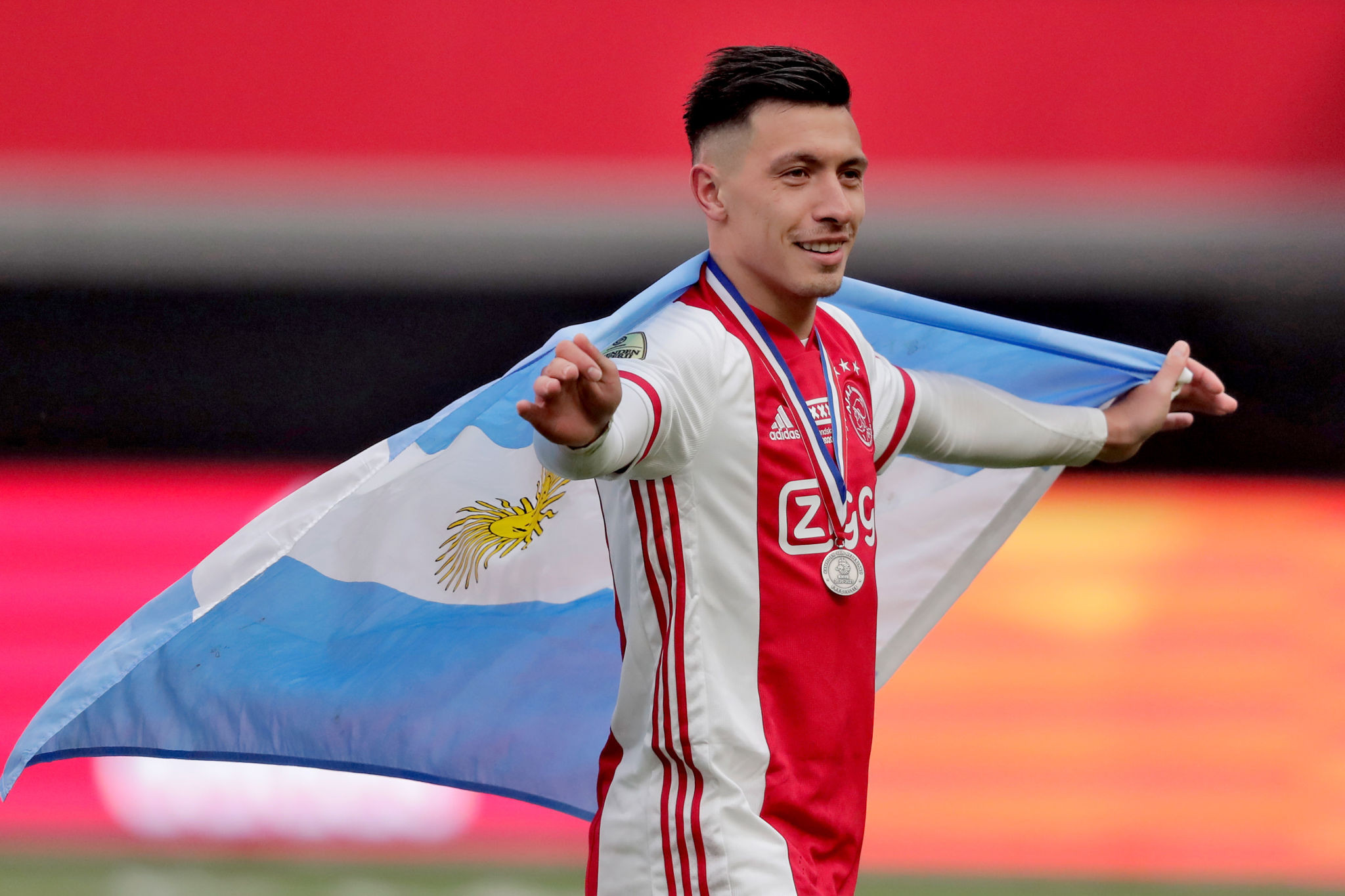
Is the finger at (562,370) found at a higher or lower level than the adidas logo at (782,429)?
lower

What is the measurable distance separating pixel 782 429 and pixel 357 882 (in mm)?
2737

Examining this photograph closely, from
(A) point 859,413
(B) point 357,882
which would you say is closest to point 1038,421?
(A) point 859,413

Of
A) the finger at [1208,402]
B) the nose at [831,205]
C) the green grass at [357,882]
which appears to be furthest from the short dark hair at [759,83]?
the green grass at [357,882]

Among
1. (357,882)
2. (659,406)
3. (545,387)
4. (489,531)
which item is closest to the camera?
(545,387)

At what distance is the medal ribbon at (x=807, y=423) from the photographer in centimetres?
171

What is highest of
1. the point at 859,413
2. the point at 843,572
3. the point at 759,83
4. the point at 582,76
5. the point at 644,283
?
the point at 582,76

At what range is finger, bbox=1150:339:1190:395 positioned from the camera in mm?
2219

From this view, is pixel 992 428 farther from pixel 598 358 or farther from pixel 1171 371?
pixel 598 358

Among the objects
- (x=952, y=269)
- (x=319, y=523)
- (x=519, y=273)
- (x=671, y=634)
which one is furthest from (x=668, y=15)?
(x=671, y=634)

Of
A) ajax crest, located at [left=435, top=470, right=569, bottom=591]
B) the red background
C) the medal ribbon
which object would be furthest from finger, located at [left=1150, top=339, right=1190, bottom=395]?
the red background

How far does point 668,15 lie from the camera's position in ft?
13.0

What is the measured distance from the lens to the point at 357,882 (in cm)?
383

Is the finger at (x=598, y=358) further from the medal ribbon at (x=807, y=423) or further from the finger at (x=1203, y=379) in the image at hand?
the finger at (x=1203, y=379)

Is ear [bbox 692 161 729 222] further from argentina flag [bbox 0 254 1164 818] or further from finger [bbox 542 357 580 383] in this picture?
finger [bbox 542 357 580 383]
